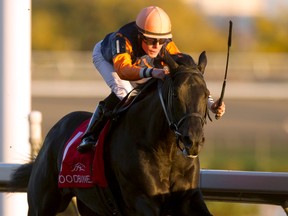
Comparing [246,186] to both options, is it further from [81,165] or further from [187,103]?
[187,103]

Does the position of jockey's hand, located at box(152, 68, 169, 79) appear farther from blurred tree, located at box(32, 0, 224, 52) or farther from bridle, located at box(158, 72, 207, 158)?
blurred tree, located at box(32, 0, 224, 52)

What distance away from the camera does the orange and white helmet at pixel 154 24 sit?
631cm

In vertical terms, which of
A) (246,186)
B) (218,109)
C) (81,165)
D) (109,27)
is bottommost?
(109,27)

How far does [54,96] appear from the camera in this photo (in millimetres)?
40031

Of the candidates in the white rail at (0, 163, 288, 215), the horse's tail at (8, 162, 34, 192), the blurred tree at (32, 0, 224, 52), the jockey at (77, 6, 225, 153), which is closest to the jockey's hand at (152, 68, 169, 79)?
the jockey at (77, 6, 225, 153)

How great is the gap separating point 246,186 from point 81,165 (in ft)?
3.90

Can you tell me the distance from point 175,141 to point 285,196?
147cm

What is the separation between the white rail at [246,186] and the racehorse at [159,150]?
3.13ft

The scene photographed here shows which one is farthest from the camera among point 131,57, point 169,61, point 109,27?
point 109,27

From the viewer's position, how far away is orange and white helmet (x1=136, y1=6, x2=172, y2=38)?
631 cm

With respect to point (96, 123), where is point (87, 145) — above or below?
below

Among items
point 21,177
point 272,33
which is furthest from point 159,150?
point 272,33

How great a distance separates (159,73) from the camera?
5.93 metres

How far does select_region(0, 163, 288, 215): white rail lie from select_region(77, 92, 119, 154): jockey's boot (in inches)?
41.1
